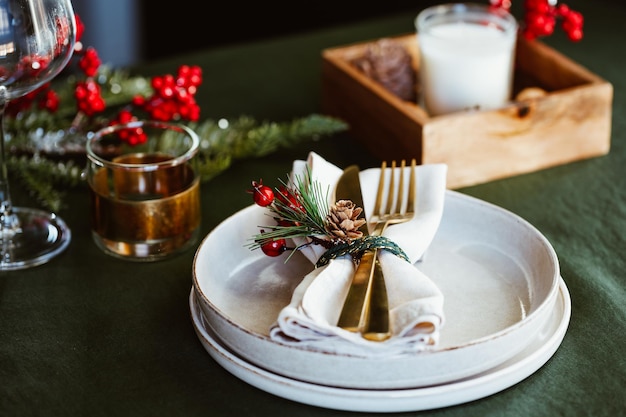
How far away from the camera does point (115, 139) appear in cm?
100

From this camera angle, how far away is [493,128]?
2.95 feet

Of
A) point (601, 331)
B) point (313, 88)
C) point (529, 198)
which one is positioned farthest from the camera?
point (313, 88)

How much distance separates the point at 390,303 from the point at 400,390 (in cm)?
6

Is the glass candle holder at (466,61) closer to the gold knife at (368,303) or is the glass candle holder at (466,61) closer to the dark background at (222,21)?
the gold knife at (368,303)

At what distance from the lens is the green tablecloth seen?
59 centimetres

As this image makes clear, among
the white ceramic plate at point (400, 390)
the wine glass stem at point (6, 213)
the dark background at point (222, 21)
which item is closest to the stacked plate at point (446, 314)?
the white ceramic plate at point (400, 390)

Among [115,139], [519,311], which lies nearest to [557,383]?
[519,311]

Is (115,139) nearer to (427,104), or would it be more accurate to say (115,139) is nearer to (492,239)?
(427,104)

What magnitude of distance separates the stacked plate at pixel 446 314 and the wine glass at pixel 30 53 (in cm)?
20

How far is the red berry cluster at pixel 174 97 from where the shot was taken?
88 centimetres

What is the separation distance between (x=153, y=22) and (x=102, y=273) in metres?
1.86

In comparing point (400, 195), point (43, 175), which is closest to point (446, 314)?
point (400, 195)

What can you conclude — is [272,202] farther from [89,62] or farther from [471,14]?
[471,14]

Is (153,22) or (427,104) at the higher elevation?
(427,104)
